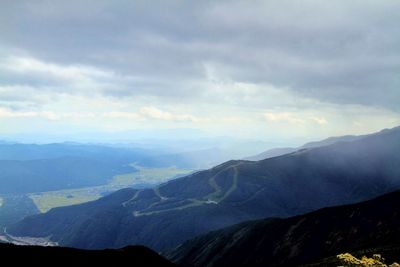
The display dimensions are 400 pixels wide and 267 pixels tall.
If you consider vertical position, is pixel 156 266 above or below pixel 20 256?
below

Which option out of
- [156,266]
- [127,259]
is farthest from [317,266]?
[127,259]

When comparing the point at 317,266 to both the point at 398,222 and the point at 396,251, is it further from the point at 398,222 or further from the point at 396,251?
the point at 398,222

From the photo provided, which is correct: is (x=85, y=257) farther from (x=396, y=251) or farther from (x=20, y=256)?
(x=396, y=251)

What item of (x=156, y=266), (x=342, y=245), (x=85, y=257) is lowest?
(x=342, y=245)

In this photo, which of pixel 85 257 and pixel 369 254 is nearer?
pixel 85 257

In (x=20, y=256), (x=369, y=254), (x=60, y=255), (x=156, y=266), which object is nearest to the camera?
(x=20, y=256)

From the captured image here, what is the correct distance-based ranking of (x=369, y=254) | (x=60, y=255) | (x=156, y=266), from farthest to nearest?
1. (x=369, y=254)
2. (x=156, y=266)
3. (x=60, y=255)
